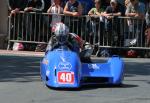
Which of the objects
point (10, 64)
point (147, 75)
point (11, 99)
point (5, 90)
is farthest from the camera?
point (10, 64)

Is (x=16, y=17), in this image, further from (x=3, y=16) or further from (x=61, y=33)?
(x=61, y=33)

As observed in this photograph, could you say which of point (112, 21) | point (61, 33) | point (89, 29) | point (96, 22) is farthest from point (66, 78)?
point (89, 29)

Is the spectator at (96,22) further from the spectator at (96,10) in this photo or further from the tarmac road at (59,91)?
the tarmac road at (59,91)

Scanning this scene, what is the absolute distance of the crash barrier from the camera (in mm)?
17906

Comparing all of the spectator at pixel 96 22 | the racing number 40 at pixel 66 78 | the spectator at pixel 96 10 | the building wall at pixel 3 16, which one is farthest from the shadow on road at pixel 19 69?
the building wall at pixel 3 16

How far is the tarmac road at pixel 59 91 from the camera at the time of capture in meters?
10.4

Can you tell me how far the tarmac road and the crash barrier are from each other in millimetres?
2710

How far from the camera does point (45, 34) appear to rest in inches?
729

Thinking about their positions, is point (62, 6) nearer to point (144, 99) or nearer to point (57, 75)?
point (57, 75)

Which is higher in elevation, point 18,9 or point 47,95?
point 18,9

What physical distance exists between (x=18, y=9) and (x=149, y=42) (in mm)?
4178

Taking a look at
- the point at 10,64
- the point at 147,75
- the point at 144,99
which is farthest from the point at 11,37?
the point at 144,99

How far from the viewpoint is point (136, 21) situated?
17.9 m

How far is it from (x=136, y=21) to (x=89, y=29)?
4.77 ft
